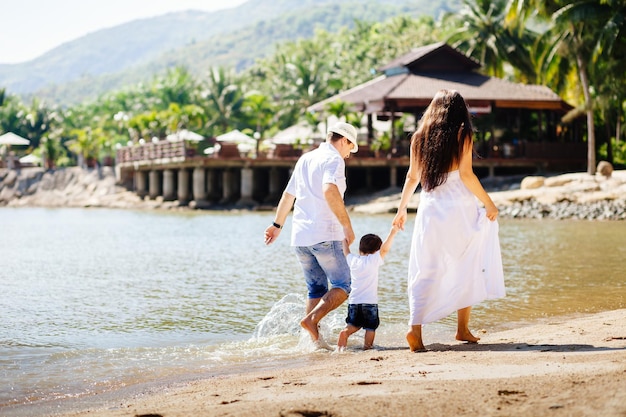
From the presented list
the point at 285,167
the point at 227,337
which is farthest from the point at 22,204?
the point at 227,337

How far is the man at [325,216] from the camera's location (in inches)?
255

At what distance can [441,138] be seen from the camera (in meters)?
6.17

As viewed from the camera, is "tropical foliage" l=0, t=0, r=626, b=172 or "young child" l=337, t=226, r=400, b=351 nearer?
"young child" l=337, t=226, r=400, b=351

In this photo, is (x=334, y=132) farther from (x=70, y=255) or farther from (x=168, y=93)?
(x=168, y=93)

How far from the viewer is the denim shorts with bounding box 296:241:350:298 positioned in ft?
21.5

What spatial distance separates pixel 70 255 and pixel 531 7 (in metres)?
23.8

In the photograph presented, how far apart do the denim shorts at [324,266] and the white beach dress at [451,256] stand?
0.64 m

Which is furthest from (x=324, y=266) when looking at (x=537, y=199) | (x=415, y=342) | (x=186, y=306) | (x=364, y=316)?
(x=537, y=199)

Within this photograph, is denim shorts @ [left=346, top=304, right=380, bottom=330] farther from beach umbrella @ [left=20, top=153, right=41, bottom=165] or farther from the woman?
beach umbrella @ [left=20, top=153, right=41, bottom=165]

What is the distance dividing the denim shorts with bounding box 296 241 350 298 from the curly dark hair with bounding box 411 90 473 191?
0.86 metres

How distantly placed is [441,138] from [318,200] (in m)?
1.02

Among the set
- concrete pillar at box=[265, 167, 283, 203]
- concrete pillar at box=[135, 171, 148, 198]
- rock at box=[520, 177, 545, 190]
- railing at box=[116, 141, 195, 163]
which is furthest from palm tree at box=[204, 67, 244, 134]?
rock at box=[520, 177, 545, 190]

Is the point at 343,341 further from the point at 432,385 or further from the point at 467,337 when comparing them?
the point at 432,385

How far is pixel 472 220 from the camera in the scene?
6.15 metres
